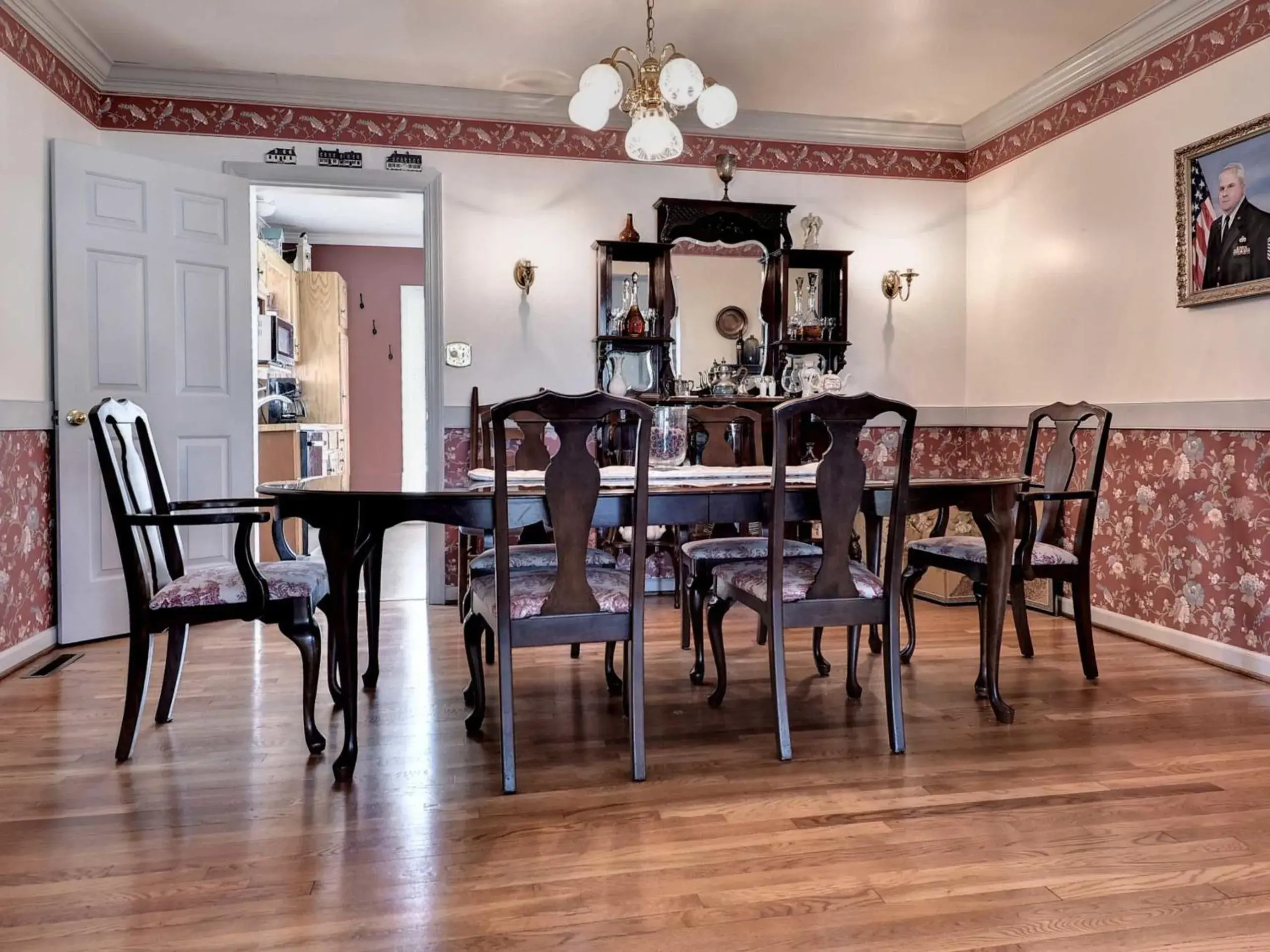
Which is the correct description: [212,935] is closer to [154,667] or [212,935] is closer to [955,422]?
[154,667]

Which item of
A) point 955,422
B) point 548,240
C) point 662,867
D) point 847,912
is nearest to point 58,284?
point 548,240

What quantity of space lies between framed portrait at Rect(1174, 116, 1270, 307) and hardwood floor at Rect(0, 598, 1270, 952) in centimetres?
146

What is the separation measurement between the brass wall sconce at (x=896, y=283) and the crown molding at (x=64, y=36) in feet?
12.9

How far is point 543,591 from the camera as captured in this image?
2.15 m

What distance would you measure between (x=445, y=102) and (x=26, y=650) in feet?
9.87

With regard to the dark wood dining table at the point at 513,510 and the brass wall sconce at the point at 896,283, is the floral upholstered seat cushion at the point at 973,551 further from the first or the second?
the brass wall sconce at the point at 896,283

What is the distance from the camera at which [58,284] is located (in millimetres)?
3393

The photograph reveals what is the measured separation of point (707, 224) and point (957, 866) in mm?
3509

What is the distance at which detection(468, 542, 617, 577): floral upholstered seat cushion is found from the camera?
107 inches

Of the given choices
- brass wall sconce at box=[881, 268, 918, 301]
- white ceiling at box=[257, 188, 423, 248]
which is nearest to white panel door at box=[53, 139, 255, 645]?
white ceiling at box=[257, 188, 423, 248]

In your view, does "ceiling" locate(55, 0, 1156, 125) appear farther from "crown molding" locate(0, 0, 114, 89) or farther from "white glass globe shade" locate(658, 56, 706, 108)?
"white glass globe shade" locate(658, 56, 706, 108)

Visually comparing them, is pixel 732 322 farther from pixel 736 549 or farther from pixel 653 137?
pixel 736 549

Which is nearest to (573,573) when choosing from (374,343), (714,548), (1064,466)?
(714,548)

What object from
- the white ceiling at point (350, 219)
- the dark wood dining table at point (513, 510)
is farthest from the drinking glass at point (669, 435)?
the white ceiling at point (350, 219)
